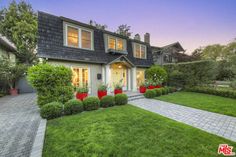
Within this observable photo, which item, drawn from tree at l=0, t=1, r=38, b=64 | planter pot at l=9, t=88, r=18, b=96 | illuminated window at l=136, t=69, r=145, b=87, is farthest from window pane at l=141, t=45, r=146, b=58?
tree at l=0, t=1, r=38, b=64

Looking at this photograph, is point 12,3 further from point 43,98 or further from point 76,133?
point 76,133

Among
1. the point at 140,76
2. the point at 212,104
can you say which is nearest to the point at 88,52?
the point at 140,76

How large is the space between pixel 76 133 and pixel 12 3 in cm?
2131

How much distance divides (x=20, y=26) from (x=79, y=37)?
41.3 ft

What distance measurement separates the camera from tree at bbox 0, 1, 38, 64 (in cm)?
1532

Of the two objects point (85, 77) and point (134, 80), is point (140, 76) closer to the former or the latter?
point (134, 80)

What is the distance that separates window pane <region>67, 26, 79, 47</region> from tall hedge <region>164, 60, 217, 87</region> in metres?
10.5

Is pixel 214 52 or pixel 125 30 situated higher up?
pixel 125 30

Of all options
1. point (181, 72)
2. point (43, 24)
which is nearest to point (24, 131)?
point (43, 24)

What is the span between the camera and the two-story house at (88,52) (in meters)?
7.47

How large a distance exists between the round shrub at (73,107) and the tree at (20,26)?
1598cm

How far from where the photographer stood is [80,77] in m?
8.70

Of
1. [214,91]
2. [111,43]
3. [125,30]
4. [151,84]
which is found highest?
[125,30]

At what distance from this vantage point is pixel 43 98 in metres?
5.41
